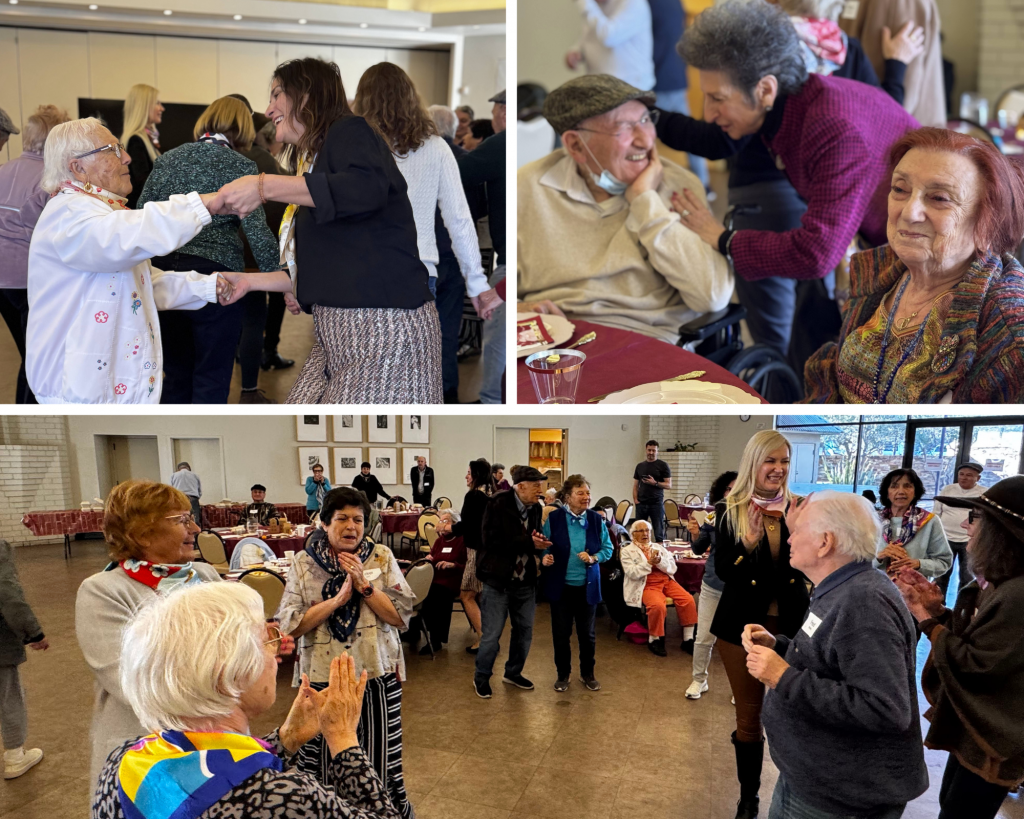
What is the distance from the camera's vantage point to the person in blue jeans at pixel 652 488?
2.90 m

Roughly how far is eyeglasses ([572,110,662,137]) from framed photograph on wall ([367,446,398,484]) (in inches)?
51.5

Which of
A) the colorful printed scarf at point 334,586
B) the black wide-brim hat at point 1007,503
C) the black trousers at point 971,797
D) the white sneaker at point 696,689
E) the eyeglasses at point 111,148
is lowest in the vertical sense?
the white sneaker at point 696,689

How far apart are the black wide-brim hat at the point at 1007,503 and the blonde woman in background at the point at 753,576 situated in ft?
2.11

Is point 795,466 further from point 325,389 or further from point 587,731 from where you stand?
point 325,389

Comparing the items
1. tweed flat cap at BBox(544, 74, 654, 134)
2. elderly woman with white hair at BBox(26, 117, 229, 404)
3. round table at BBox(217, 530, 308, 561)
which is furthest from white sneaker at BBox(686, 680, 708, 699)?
elderly woman with white hair at BBox(26, 117, 229, 404)

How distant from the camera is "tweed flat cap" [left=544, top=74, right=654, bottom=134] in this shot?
8.67 feet

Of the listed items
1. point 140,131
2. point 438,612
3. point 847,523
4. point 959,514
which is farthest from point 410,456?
point 959,514

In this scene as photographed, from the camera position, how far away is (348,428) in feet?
9.12

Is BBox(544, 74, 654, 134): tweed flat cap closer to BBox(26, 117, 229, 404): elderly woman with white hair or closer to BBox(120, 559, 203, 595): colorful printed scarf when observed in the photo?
BBox(26, 117, 229, 404): elderly woman with white hair

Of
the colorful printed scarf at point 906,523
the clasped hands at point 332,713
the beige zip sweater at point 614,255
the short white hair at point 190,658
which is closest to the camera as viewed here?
the short white hair at point 190,658

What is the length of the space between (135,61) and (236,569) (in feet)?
5.82

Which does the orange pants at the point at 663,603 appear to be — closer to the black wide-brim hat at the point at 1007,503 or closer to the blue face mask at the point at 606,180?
the black wide-brim hat at the point at 1007,503

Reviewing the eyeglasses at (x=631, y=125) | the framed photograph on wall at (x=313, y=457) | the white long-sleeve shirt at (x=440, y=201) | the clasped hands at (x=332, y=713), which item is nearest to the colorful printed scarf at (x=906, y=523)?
the eyeglasses at (x=631, y=125)

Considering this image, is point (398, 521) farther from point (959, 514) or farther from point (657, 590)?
point (959, 514)
